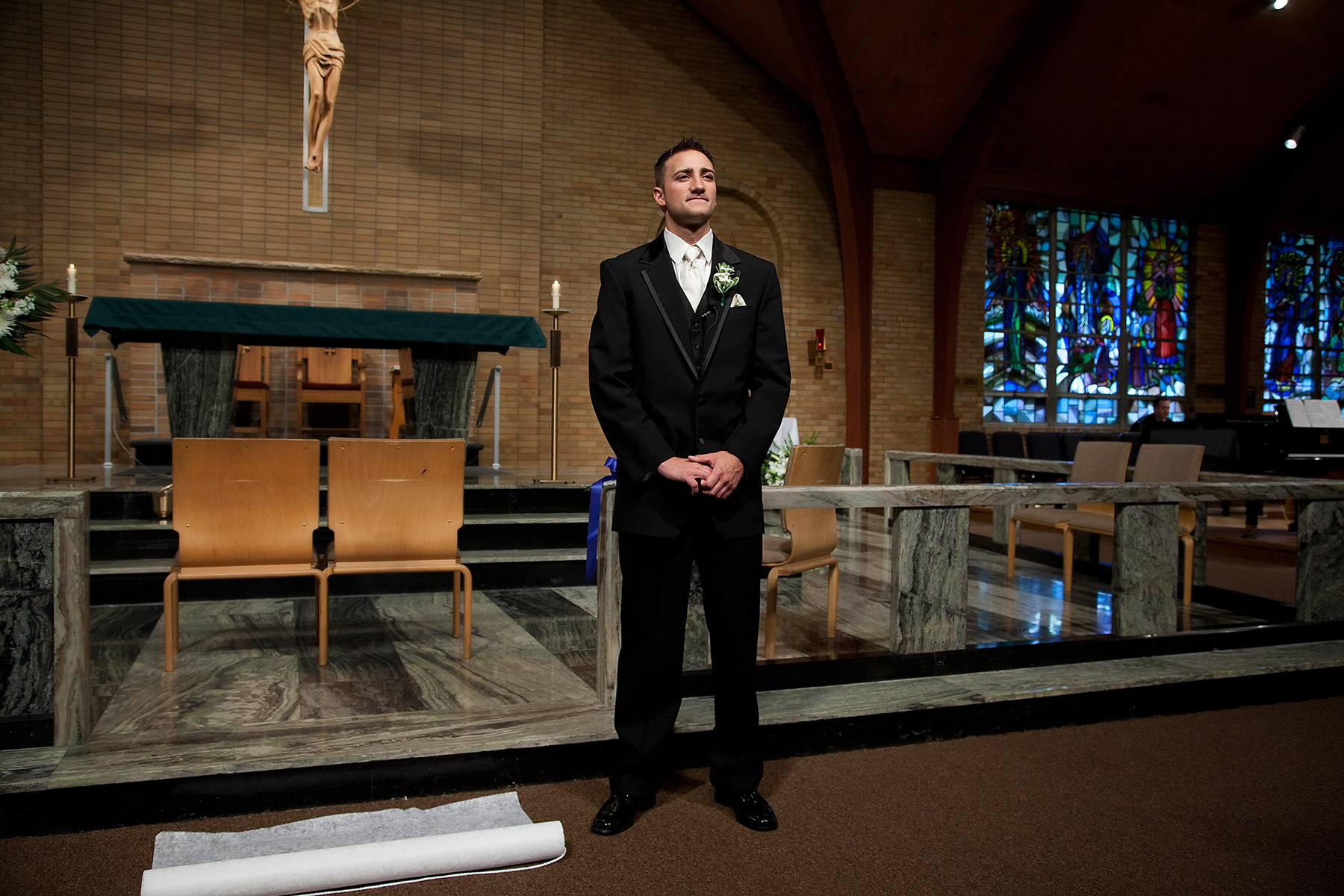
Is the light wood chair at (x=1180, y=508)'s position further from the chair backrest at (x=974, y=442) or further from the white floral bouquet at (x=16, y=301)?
the chair backrest at (x=974, y=442)

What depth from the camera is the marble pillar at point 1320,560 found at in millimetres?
3678

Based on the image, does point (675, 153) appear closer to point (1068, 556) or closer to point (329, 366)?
point (1068, 556)

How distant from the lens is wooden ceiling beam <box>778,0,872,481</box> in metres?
8.86

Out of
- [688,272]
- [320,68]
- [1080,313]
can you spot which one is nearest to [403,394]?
[320,68]

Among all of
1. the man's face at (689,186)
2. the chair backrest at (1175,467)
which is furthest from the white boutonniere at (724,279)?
the chair backrest at (1175,467)

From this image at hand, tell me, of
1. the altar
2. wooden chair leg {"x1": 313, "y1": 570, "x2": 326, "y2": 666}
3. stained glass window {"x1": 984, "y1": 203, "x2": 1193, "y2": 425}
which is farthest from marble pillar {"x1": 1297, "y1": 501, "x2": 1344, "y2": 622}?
stained glass window {"x1": 984, "y1": 203, "x2": 1193, "y2": 425}

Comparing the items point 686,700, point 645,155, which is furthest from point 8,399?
point 686,700

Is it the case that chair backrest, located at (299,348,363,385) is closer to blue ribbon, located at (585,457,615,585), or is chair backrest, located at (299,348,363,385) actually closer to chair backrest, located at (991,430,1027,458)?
blue ribbon, located at (585,457,615,585)

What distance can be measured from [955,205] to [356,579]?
806cm

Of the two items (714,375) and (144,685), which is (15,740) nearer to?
(144,685)

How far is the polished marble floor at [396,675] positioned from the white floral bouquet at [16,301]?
43.6 inches

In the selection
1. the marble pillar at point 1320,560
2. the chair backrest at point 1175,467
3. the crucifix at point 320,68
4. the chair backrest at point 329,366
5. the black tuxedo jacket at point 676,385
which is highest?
the crucifix at point 320,68

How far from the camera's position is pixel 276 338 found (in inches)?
241

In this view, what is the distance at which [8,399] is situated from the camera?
8.06 m
